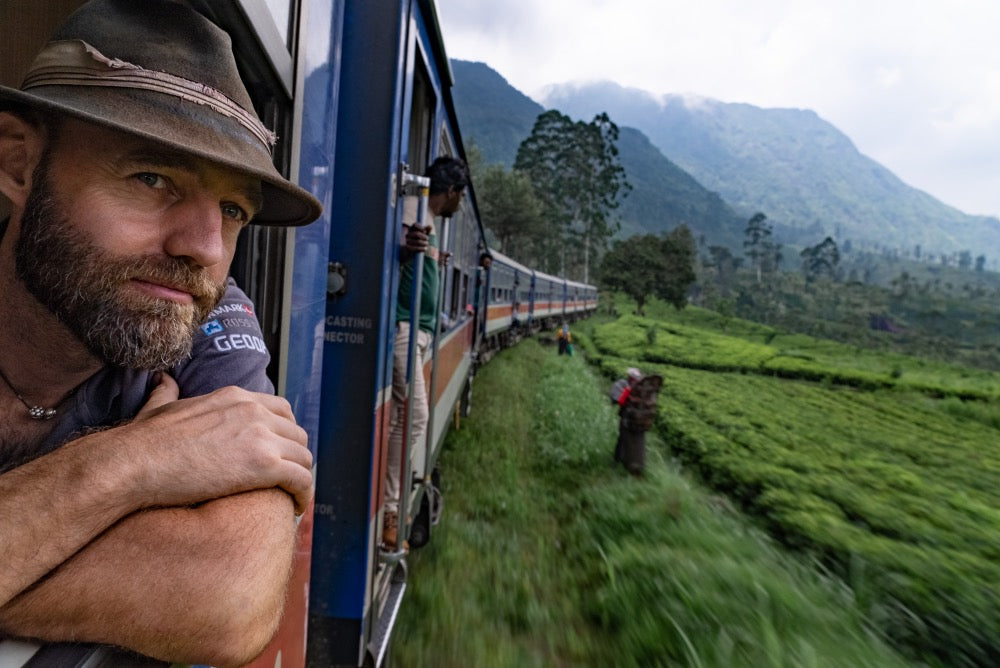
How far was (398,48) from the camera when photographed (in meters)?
2.15

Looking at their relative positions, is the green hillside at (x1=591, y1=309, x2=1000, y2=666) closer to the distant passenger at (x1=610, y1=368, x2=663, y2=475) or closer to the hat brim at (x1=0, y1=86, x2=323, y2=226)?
the distant passenger at (x1=610, y1=368, x2=663, y2=475)

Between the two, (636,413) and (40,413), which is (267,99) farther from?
(636,413)

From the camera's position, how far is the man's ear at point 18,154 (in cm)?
100

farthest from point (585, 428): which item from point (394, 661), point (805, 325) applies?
point (805, 325)

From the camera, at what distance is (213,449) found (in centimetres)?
90

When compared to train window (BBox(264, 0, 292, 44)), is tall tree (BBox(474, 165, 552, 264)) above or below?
above

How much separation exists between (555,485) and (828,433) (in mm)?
6964

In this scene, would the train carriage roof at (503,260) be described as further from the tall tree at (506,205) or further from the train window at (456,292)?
the tall tree at (506,205)

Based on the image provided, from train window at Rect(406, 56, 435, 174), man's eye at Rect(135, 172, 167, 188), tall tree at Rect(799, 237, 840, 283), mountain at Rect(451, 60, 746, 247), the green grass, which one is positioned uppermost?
mountain at Rect(451, 60, 746, 247)

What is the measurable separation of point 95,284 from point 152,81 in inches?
14.8

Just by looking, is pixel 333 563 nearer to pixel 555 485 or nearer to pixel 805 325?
pixel 555 485

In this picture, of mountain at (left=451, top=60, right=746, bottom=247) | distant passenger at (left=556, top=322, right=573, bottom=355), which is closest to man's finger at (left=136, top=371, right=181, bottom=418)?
distant passenger at (left=556, top=322, right=573, bottom=355)

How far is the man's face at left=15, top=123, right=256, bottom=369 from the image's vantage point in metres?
0.97

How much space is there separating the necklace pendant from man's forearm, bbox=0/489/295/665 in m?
0.49
